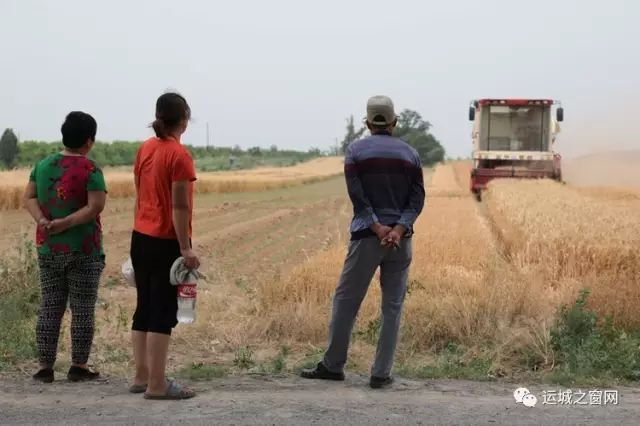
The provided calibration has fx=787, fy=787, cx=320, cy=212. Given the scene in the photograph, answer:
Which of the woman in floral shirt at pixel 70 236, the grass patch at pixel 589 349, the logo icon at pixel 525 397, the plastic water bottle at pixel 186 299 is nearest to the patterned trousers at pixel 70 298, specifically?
the woman in floral shirt at pixel 70 236

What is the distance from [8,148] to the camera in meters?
51.4

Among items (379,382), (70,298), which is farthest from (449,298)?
(70,298)

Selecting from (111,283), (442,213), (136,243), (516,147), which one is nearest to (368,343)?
(136,243)

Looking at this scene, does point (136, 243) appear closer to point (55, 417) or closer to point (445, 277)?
point (55, 417)

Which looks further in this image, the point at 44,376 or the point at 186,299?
the point at 44,376

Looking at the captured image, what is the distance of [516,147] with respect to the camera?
80.7 ft

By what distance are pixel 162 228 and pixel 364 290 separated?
1.44 meters

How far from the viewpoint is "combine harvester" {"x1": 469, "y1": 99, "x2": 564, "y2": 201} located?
78.2ft

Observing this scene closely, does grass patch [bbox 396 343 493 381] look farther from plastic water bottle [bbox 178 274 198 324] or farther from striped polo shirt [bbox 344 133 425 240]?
plastic water bottle [bbox 178 274 198 324]

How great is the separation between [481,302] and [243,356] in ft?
7.02

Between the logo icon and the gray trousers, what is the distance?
Result: 827 mm

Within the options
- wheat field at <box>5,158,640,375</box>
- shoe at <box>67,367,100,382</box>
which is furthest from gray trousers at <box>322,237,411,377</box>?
shoe at <box>67,367,100,382</box>

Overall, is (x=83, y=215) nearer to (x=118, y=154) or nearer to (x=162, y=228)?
(x=162, y=228)

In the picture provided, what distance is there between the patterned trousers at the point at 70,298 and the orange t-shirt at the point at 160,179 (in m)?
0.63
